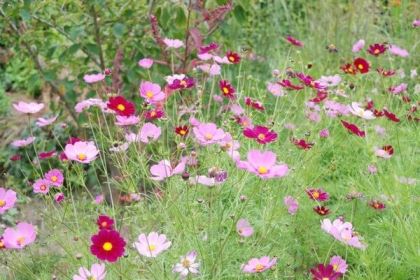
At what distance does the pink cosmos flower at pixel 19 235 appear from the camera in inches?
72.2

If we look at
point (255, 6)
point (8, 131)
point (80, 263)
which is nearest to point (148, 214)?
point (80, 263)

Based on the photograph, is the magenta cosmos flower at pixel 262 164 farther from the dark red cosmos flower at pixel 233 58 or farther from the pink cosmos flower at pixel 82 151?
the dark red cosmos flower at pixel 233 58

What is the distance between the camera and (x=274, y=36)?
15.8 feet

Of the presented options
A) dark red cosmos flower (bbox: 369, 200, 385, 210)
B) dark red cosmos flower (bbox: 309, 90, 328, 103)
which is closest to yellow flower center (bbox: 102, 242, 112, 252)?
dark red cosmos flower (bbox: 369, 200, 385, 210)

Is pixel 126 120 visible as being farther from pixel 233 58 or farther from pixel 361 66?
pixel 361 66

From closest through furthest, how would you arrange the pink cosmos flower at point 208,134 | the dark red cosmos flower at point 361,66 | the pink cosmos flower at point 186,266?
the pink cosmos flower at point 186,266 < the pink cosmos flower at point 208,134 < the dark red cosmos flower at point 361,66

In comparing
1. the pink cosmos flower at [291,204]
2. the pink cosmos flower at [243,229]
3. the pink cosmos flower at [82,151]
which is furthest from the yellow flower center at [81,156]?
the pink cosmos flower at [291,204]

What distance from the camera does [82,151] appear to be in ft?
6.23

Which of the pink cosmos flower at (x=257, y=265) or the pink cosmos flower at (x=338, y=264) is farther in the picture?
the pink cosmos flower at (x=338, y=264)

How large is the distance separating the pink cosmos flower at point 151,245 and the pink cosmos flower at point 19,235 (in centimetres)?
34

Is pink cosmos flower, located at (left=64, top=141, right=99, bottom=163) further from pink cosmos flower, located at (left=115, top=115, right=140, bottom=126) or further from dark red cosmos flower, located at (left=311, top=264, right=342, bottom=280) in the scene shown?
dark red cosmos flower, located at (left=311, top=264, right=342, bottom=280)

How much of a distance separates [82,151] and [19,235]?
0.94 ft

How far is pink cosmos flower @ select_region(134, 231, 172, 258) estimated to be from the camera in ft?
5.42

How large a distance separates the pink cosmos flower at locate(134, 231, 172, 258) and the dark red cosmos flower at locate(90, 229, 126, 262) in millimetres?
102
